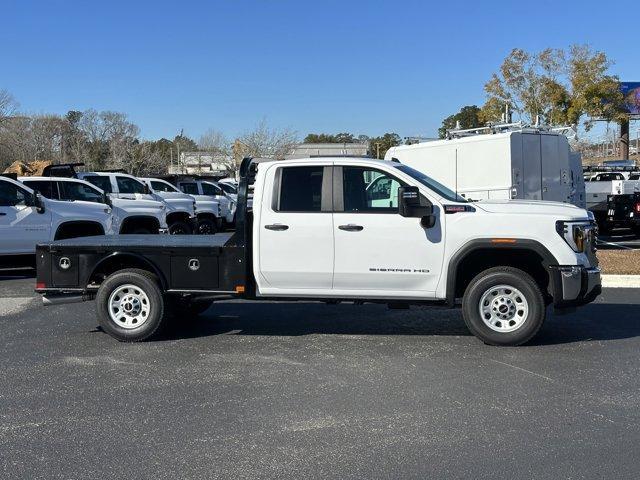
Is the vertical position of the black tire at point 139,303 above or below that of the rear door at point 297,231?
below

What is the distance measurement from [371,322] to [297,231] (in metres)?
2.00

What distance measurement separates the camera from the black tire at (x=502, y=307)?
7.27m

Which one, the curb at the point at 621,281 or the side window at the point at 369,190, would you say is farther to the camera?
the curb at the point at 621,281

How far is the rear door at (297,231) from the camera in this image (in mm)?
7484

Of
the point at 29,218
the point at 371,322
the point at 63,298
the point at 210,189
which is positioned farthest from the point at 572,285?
the point at 210,189

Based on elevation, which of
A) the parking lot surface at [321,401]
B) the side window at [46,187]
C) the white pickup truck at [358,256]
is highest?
the side window at [46,187]

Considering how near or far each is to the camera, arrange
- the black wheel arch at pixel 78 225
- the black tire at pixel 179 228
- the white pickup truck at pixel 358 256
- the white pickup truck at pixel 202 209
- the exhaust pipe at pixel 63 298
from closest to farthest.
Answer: the white pickup truck at pixel 358 256 → the exhaust pipe at pixel 63 298 → the black wheel arch at pixel 78 225 → the black tire at pixel 179 228 → the white pickup truck at pixel 202 209

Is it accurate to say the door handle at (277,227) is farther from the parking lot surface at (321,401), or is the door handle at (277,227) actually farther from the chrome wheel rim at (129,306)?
the chrome wheel rim at (129,306)

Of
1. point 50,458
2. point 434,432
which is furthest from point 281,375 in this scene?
point 50,458

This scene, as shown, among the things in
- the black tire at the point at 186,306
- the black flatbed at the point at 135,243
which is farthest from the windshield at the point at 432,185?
the black tire at the point at 186,306

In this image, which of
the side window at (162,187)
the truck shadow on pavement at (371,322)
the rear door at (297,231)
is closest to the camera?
the rear door at (297,231)

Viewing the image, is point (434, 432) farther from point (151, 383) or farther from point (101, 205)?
point (101, 205)

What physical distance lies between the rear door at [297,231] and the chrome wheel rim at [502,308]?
1.68m

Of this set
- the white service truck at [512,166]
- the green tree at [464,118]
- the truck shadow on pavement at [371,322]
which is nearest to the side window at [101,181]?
Answer: the white service truck at [512,166]
